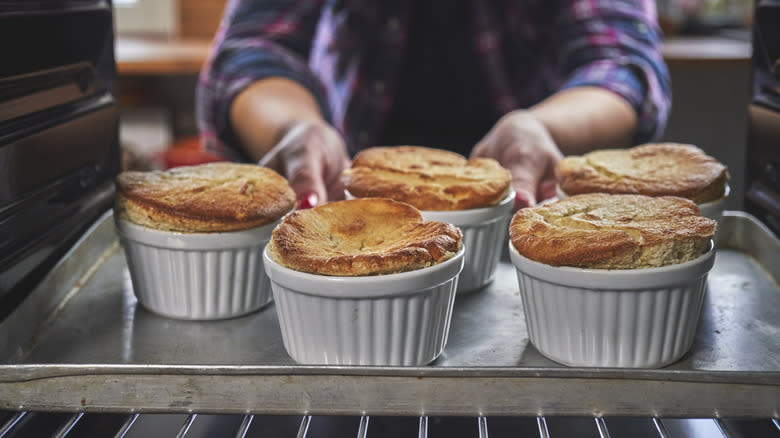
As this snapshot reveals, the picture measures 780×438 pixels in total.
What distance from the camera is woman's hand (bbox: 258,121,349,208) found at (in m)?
1.46

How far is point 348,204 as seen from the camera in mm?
1112

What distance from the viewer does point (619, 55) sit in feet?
6.97

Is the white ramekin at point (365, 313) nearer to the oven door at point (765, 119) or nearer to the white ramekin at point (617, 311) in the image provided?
the white ramekin at point (617, 311)

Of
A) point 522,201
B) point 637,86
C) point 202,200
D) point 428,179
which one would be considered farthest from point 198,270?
point 637,86

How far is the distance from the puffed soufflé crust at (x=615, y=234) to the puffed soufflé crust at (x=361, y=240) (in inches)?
4.4

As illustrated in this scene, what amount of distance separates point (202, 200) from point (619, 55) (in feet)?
4.74

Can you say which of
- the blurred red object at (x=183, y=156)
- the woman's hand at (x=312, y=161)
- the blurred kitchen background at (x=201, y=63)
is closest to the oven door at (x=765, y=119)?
the woman's hand at (x=312, y=161)

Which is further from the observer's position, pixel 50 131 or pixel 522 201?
pixel 522 201

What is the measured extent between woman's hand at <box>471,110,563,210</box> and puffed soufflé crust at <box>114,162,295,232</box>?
0.50 metres

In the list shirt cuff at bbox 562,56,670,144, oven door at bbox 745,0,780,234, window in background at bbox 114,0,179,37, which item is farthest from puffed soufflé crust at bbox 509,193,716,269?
window in background at bbox 114,0,179,37

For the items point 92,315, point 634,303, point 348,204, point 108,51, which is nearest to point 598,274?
point 634,303

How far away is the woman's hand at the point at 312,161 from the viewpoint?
57.5 inches

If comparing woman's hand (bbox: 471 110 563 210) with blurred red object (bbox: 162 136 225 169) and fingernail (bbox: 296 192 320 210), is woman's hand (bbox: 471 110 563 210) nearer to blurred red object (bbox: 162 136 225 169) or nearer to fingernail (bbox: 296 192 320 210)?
fingernail (bbox: 296 192 320 210)

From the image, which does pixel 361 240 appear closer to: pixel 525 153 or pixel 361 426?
pixel 361 426
